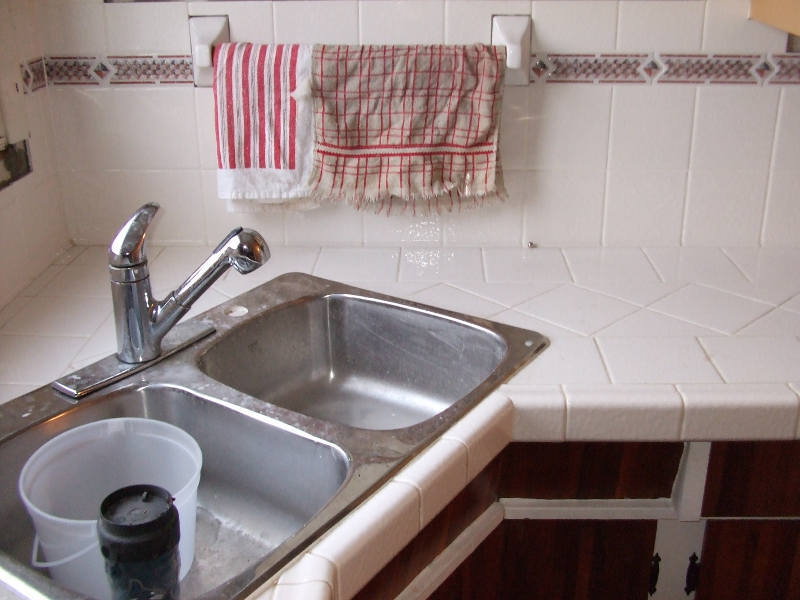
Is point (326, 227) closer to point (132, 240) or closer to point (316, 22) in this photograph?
point (316, 22)

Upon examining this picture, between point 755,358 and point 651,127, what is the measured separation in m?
0.50

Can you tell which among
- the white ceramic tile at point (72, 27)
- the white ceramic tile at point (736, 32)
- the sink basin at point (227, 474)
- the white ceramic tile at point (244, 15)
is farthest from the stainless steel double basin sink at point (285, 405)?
the white ceramic tile at point (736, 32)

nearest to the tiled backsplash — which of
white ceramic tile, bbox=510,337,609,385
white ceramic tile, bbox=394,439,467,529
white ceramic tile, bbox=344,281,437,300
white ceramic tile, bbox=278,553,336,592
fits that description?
white ceramic tile, bbox=344,281,437,300

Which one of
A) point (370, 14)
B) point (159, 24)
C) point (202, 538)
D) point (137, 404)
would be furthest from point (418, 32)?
point (202, 538)

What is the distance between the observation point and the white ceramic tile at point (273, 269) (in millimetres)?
1348

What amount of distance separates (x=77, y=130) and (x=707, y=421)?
3.69 feet

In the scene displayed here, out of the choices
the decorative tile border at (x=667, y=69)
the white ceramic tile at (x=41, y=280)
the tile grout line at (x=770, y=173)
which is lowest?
the white ceramic tile at (x=41, y=280)

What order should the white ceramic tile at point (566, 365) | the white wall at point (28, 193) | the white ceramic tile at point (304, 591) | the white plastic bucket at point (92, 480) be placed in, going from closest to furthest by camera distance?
the white ceramic tile at point (304, 591) < the white plastic bucket at point (92, 480) < the white ceramic tile at point (566, 365) < the white wall at point (28, 193)

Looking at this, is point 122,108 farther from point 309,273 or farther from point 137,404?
point 137,404

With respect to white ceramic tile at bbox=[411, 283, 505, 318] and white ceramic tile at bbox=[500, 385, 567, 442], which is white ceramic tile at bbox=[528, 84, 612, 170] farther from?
white ceramic tile at bbox=[500, 385, 567, 442]

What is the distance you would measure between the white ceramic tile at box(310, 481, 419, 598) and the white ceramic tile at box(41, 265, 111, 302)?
70 cm

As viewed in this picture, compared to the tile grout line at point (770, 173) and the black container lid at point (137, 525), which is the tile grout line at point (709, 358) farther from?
the black container lid at point (137, 525)

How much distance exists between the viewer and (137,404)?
1.03m

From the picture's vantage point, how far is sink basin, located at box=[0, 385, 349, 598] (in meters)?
0.92
